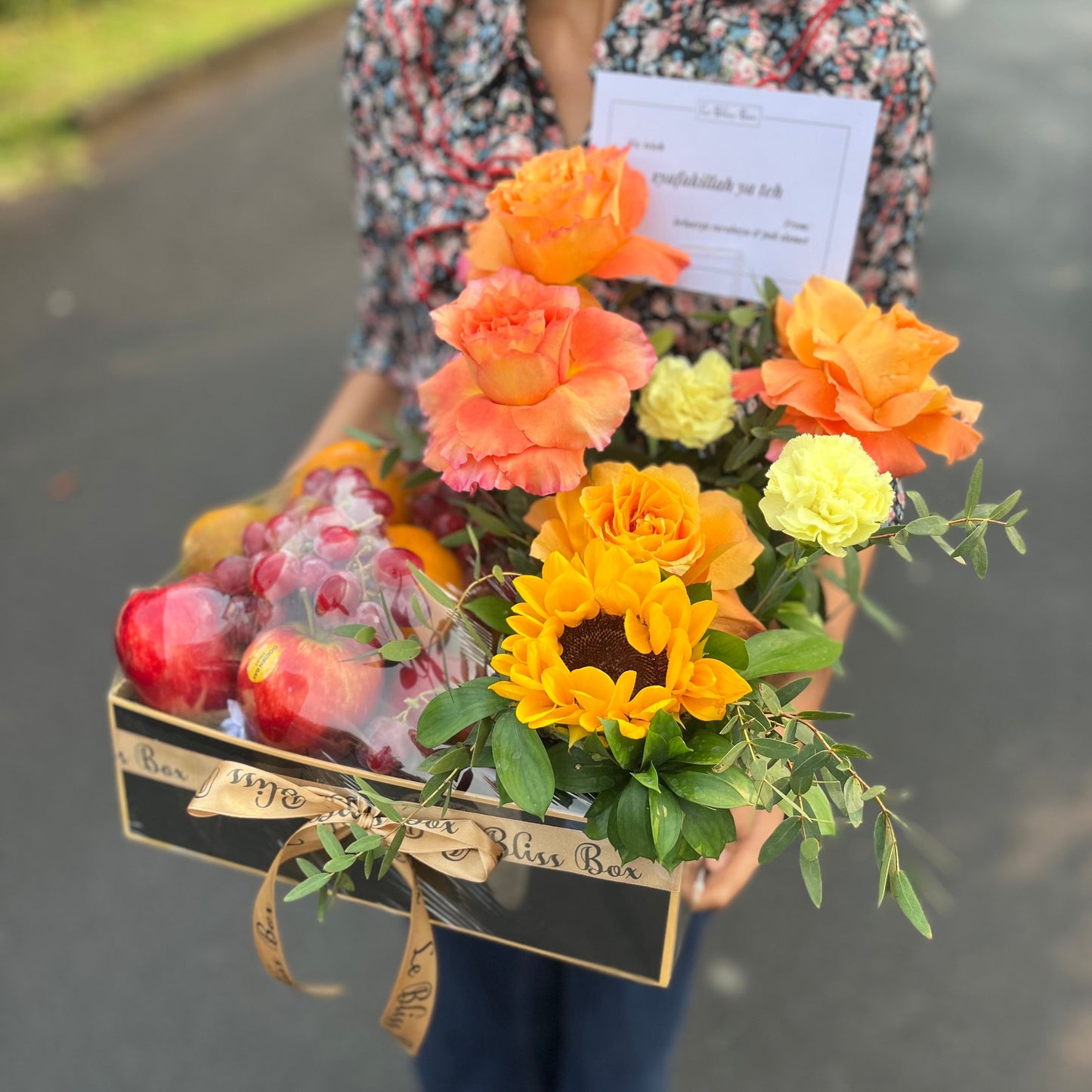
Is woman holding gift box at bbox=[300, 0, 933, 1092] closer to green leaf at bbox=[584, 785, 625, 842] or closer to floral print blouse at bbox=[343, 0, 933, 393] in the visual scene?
floral print blouse at bbox=[343, 0, 933, 393]

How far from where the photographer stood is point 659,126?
3.22ft

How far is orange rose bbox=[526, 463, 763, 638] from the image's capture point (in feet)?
2.21

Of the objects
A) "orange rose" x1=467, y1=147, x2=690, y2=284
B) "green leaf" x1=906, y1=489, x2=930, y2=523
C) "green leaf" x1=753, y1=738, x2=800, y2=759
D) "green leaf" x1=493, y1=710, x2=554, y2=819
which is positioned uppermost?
"orange rose" x1=467, y1=147, x2=690, y2=284

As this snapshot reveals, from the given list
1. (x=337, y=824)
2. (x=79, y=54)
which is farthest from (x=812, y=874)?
(x=79, y=54)

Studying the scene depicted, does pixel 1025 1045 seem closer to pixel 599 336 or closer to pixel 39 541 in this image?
pixel 599 336

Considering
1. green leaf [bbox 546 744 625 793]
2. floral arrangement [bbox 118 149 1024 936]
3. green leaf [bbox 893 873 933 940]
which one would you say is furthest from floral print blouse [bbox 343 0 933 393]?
green leaf [bbox 893 873 933 940]

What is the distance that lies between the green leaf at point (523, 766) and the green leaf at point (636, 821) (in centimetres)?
5

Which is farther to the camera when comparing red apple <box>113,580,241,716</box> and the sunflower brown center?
red apple <box>113,580,241,716</box>

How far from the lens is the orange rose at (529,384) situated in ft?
2.27

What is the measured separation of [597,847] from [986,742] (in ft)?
6.14

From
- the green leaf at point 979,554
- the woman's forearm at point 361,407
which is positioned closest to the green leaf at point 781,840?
the green leaf at point 979,554

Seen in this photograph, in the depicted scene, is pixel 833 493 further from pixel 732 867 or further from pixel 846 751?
pixel 732 867

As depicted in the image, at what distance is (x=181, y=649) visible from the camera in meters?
0.81

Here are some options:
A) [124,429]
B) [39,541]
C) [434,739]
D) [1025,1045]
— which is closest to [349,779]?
[434,739]
